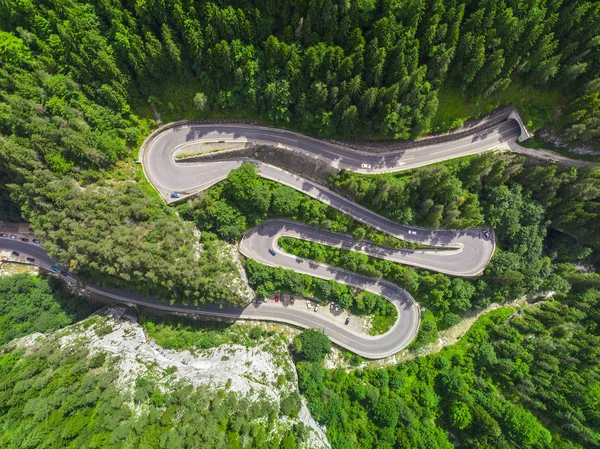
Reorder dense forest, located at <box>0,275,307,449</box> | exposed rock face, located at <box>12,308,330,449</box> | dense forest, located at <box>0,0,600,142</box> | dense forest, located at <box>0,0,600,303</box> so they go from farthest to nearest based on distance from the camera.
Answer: exposed rock face, located at <box>12,308,330,449</box>, dense forest, located at <box>0,0,600,303</box>, dense forest, located at <box>0,0,600,142</box>, dense forest, located at <box>0,275,307,449</box>

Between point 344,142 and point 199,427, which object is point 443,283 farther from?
point 199,427

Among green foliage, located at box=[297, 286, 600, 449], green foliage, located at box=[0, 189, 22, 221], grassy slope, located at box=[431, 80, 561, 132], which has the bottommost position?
green foliage, located at box=[297, 286, 600, 449]

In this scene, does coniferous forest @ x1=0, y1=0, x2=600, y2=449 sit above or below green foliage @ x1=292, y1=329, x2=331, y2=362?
above

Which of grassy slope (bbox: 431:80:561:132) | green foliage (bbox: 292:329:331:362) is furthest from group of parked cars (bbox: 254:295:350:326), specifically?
grassy slope (bbox: 431:80:561:132)

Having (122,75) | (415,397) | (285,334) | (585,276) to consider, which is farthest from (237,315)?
(585,276)

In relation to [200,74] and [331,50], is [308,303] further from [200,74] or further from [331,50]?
[200,74]

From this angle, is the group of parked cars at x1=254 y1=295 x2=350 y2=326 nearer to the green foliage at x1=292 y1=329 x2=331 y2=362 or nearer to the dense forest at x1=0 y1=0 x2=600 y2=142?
the green foliage at x1=292 y1=329 x2=331 y2=362

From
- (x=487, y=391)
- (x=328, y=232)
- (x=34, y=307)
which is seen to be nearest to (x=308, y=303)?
(x=328, y=232)

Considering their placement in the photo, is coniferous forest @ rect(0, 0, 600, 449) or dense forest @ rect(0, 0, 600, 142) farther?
dense forest @ rect(0, 0, 600, 142)

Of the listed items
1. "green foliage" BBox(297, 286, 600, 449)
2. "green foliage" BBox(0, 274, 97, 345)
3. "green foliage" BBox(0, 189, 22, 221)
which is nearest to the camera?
"green foliage" BBox(297, 286, 600, 449)
